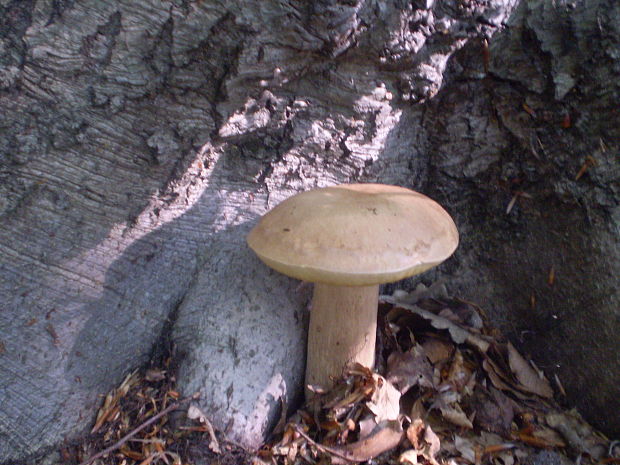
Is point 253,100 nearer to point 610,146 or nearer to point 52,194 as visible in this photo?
point 52,194

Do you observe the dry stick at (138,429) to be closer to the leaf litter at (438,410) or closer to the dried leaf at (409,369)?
the leaf litter at (438,410)

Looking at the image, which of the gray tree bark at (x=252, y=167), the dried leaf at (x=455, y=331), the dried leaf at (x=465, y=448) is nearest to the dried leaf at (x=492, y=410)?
the dried leaf at (x=465, y=448)

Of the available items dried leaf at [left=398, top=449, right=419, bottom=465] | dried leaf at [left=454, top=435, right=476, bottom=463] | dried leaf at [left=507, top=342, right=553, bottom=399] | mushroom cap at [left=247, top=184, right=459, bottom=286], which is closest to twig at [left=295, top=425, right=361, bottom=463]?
dried leaf at [left=398, top=449, right=419, bottom=465]

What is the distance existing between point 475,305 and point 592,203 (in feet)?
2.67

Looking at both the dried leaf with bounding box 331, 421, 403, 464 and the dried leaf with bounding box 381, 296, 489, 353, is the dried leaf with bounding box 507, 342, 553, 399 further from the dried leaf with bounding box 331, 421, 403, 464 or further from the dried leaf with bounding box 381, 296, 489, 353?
the dried leaf with bounding box 331, 421, 403, 464

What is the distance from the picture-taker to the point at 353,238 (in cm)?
156

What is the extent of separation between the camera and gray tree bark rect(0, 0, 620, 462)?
1.72m

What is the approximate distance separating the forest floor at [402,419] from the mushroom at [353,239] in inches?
17.9

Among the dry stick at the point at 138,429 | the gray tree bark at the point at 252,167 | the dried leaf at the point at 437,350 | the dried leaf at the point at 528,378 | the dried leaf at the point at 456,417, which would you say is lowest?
the dry stick at the point at 138,429

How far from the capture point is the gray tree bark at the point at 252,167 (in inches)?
67.6

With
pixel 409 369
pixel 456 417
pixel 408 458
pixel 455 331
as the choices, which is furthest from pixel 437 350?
pixel 408 458

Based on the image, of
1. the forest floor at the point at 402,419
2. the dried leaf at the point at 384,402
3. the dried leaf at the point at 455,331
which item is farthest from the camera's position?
the dried leaf at the point at 455,331

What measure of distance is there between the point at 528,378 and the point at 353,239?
4.72 feet

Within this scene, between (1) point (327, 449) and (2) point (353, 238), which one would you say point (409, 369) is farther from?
(2) point (353, 238)
